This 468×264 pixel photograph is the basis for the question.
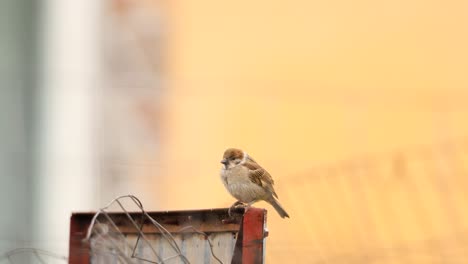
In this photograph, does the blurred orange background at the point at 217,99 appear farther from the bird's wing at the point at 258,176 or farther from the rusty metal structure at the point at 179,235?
the rusty metal structure at the point at 179,235

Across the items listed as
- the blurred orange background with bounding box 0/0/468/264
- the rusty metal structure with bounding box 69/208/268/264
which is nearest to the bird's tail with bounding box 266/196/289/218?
the rusty metal structure with bounding box 69/208/268/264

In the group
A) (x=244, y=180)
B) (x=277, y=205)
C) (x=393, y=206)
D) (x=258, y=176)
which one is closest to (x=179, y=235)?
(x=244, y=180)

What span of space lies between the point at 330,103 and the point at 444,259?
4.30ft

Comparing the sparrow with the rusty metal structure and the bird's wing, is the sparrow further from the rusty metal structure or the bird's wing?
the rusty metal structure

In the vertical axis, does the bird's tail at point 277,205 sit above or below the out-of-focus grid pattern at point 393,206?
above

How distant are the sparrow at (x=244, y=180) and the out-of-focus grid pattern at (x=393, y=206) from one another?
64.1 inches

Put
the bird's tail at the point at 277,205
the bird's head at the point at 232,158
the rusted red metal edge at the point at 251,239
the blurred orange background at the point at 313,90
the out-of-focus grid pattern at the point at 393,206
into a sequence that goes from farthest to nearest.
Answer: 1. the blurred orange background at the point at 313,90
2. the out-of-focus grid pattern at the point at 393,206
3. the bird's tail at the point at 277,205
4. the bird's head at the point at 232,158
5. the rusted red metal edge at the point at 251,239

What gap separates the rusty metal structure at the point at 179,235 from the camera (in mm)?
3279

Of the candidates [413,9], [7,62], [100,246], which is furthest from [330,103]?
[100,246]

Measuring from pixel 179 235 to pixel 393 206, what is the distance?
4.24 m

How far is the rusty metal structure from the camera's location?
3.28 metres

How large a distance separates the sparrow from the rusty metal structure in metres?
1.63

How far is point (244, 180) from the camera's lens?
204 inches

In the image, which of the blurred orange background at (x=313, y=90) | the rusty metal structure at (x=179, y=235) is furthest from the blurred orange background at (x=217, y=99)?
the rusty metal structure at (x=179, y=235)
